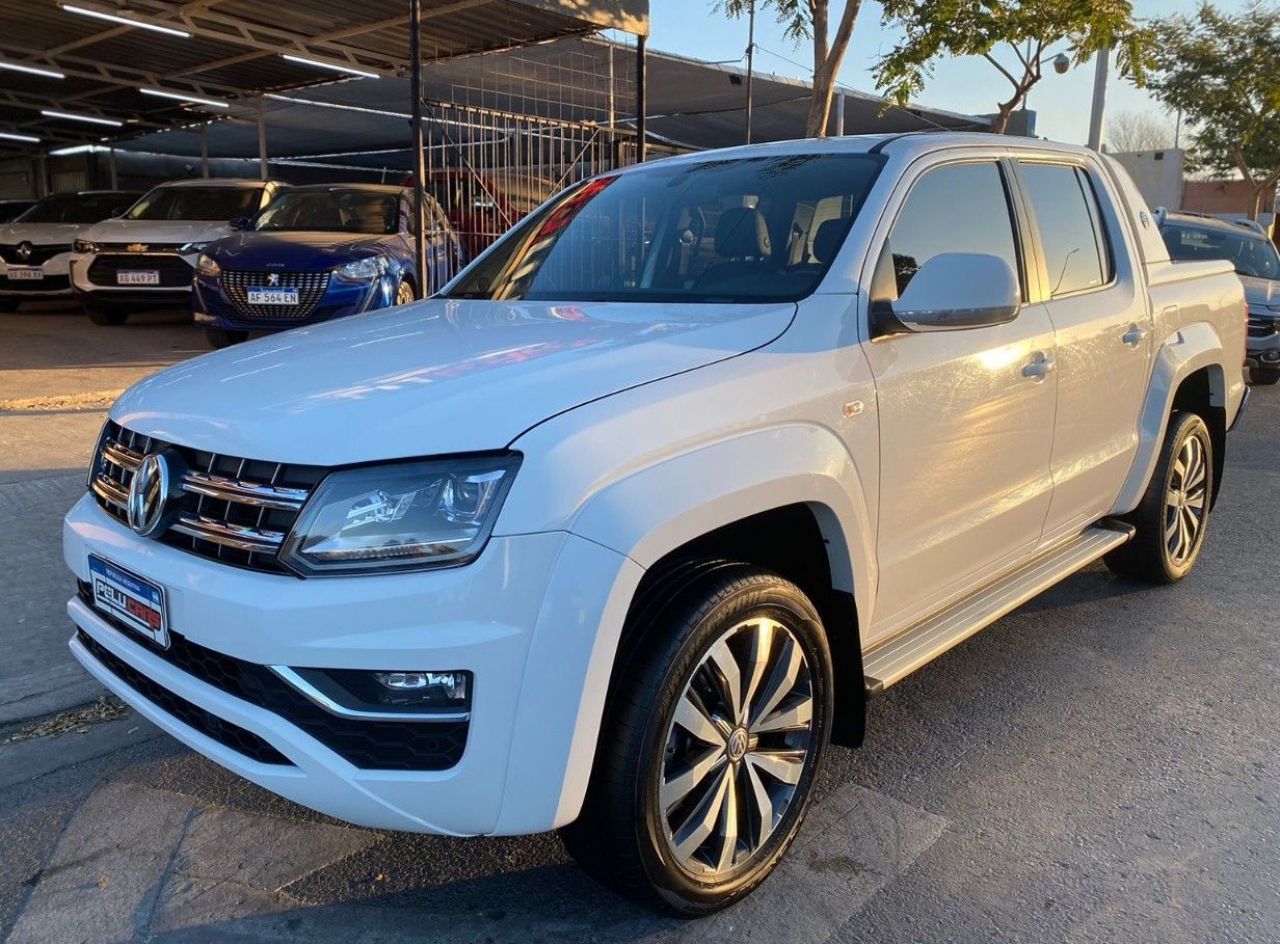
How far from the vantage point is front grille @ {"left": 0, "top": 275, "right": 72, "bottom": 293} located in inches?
558

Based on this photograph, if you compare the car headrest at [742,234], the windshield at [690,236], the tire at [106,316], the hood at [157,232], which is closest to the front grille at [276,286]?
the hood at [157,232]

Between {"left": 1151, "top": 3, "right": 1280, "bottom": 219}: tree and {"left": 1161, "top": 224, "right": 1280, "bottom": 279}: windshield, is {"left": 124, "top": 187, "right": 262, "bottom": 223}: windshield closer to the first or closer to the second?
{"left": 1161, "top": 224, "right": 1280, "bottom": 279}: windshield

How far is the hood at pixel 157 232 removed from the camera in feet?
39.6

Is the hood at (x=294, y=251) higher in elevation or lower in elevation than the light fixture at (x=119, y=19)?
lower

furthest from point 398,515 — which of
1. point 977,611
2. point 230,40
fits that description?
point 230,40

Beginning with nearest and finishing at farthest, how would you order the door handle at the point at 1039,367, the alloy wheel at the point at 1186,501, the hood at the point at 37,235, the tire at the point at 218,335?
the door handle at the point at 1039,367
the alloy wheel at the point at 1186,501
the tire at the point at 218,335
the hood at the point at 37,235

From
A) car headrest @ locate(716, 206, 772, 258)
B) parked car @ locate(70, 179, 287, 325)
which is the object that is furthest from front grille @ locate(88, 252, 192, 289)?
car headrest @ locate(716, 206, 772, 258)

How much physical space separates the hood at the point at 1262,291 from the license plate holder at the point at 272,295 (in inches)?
→ 361

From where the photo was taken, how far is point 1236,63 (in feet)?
74.6

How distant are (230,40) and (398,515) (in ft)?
39.9

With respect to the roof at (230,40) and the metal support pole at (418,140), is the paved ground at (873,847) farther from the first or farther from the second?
the roof at (230,40)

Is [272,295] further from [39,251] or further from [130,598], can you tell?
[39,251]

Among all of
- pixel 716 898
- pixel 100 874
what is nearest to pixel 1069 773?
pixel 716 898

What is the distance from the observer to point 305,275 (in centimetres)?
878
